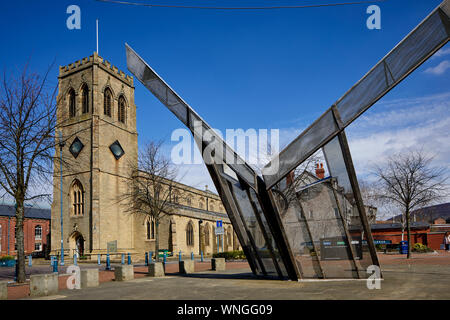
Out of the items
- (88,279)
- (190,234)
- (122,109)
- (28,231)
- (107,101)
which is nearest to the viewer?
(88,279)

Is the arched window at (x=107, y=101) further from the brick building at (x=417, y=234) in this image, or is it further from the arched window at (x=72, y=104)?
the brick building at (x=417, y=234)

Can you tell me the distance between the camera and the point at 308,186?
37.0ft

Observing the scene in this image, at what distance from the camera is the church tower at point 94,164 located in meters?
43.2

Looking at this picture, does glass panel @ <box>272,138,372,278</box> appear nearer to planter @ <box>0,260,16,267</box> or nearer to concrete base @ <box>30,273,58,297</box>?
concrete base @ <box>30,273,58,297</box>

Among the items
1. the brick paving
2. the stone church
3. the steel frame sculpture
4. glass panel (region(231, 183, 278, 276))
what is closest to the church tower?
the stone church

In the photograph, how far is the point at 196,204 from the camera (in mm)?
67312

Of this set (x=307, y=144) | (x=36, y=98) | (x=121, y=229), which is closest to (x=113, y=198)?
(x=121, y=229)

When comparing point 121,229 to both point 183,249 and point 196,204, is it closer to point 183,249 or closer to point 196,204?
point 183,249

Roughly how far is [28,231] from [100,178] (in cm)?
2910

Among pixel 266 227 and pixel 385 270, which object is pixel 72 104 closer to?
pixel 266 227

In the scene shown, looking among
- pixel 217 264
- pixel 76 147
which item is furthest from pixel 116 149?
pixel 217 264

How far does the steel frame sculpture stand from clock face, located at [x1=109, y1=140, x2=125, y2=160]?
120 ft

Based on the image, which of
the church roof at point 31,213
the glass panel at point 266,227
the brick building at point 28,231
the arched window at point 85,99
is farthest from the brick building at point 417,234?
the church roof at point 31,213

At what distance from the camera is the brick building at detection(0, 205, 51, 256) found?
5781 centimetres
